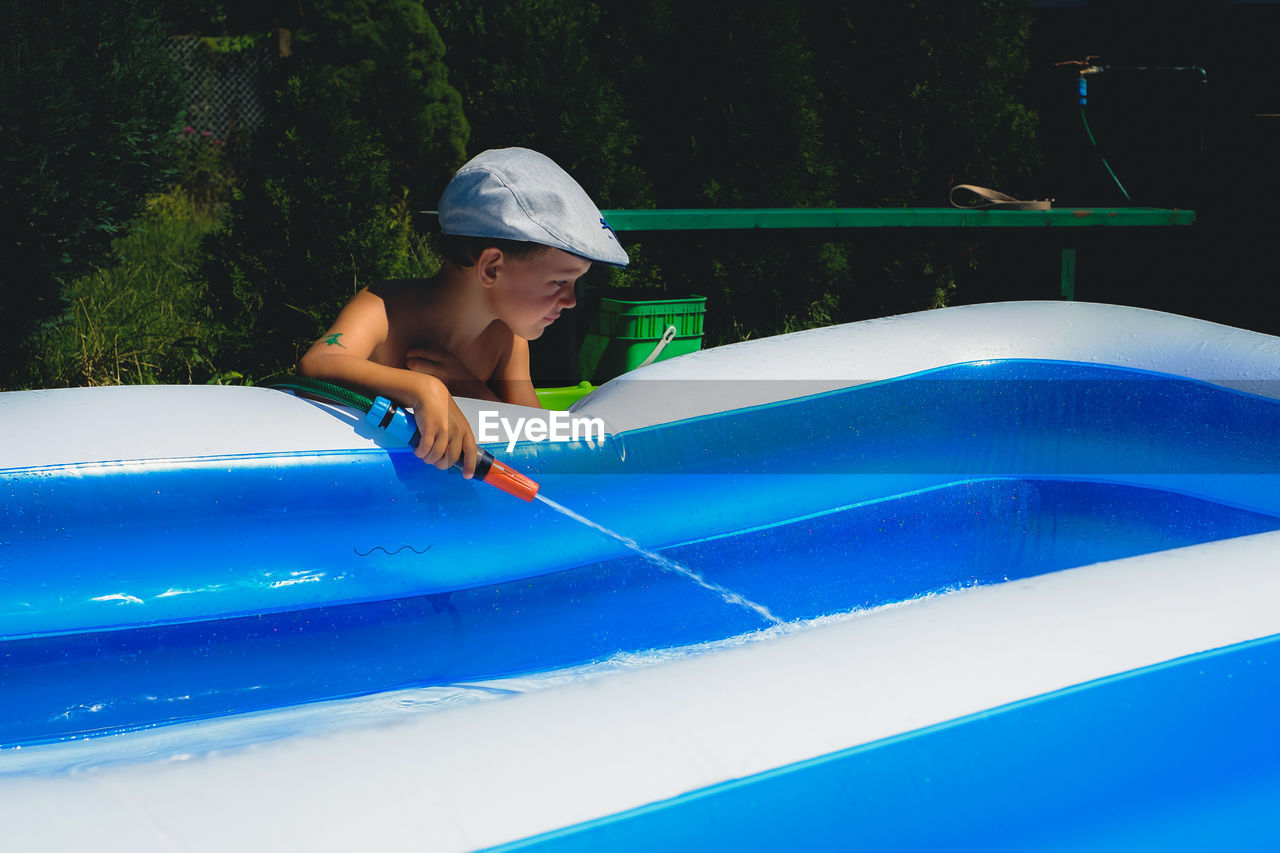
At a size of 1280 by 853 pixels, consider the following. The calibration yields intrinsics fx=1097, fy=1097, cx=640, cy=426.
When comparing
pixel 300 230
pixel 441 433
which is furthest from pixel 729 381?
pixel 300 230

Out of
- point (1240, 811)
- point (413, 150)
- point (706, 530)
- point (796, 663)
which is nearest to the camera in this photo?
point (796, 663)

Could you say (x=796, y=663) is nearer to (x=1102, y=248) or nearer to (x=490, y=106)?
(x=490, y=106)

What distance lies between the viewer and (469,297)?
2.43 metres

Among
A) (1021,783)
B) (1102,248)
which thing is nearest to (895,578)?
(1021,783)

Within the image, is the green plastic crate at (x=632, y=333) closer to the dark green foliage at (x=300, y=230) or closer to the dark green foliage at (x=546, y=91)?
the dark green foliage at (x=300, y=230)

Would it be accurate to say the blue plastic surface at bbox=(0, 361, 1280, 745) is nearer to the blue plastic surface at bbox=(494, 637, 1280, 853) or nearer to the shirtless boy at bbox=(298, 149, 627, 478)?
the shirtless boy at bbox=(298, 149, 627, 478)

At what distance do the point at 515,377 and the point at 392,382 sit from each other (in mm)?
709

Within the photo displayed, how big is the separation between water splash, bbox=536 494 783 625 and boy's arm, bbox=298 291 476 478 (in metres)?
0.30

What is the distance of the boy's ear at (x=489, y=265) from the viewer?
231cm

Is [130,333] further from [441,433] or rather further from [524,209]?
[441,433]

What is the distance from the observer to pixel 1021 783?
1.09 meters

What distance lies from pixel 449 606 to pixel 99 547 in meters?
0.61

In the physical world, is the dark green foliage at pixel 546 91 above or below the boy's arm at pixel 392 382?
above

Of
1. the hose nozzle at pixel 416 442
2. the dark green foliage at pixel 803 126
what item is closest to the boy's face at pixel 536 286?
the hose nozzle at pixel 416 442
